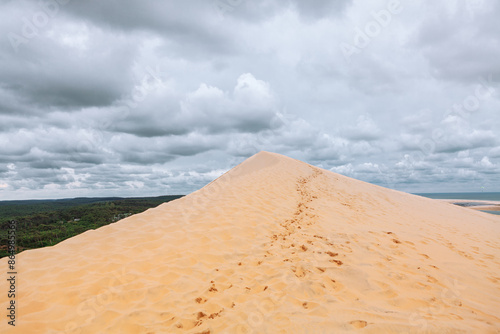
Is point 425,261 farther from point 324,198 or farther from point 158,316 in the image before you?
point 324,198

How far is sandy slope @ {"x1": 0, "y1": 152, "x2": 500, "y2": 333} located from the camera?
3.40 metres

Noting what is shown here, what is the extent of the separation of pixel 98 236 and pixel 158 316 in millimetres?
4325

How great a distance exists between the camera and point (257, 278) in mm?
4730

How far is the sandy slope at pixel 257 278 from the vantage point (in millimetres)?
3398

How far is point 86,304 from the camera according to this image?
390 cm

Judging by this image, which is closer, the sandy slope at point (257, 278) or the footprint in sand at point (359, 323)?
the footprint in sand at point (359, 323)

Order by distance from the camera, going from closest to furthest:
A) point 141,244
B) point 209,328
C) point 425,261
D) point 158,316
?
point 209,328 → point 158,316 → point 425,261 → point 141,244

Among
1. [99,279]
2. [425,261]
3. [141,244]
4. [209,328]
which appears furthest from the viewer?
[141,244]

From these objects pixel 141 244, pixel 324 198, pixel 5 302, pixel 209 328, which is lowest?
pixel 209 328

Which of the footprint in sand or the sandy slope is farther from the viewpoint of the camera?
the sandy slope

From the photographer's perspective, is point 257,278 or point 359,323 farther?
point 257,278

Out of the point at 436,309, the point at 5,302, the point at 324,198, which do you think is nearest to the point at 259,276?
the point at 436,309

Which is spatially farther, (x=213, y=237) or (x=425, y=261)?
(x=213, y=237)

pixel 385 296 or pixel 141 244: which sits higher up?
pixel 141 244
